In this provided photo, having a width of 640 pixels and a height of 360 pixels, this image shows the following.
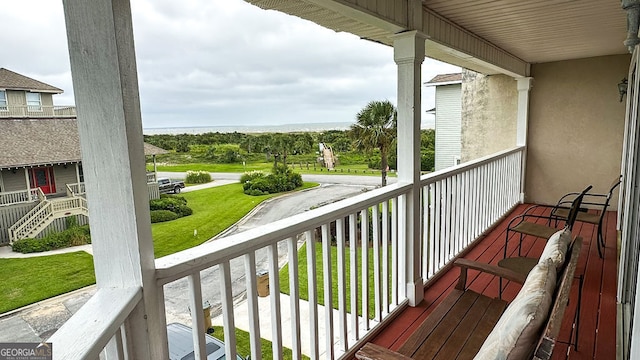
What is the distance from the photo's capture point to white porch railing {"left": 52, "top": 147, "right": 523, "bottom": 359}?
1.39m

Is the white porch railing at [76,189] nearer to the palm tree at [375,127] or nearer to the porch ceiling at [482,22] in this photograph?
the porch ceiling at [482,22]

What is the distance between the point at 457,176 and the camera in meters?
3.96

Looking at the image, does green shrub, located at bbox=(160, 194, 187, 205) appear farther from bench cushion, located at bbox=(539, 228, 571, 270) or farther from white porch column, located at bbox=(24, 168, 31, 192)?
bench cushion, located at bbox=(539, 228, 571, 270)

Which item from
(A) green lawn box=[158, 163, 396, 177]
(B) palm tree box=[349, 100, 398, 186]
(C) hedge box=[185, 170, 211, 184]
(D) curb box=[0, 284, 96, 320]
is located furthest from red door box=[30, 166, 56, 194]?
(B) palm tree box=[349, 100, 398, 186]

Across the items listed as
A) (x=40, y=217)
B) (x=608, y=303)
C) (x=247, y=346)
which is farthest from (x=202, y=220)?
(x=608, y=303)

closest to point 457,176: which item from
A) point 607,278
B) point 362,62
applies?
point 607,278

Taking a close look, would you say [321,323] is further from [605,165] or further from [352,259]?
[605,165]

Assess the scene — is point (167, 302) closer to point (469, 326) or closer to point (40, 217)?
point (40, 217)

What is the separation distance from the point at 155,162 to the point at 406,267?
226 cm

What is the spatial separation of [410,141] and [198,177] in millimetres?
1596

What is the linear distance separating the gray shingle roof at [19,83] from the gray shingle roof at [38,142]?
0.08 m

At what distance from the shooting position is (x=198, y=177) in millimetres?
2252

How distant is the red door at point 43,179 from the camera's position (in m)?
0.93

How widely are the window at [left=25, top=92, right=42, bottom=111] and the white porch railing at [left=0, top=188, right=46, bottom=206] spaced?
21 centimetres
